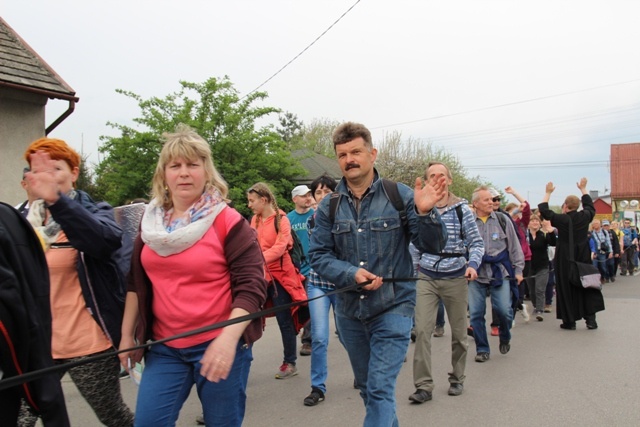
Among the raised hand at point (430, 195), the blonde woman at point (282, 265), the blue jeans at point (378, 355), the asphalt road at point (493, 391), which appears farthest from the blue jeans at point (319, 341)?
the raised hand at point (430, 195)

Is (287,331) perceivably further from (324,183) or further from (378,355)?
(378,355)

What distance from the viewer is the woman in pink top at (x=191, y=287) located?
9.12 feet

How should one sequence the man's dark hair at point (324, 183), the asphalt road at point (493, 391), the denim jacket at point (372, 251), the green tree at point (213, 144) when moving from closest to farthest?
the denim jacket at point (372, 251) < the asphalt road at point (493, 391) < the man's dark hair at point (324, 183) < the green tree at point (213, 144)

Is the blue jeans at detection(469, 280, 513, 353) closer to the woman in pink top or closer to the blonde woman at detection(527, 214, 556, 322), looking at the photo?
the blonde woman at detection(527, 214, 556, 322)

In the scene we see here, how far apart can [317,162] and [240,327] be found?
109ft

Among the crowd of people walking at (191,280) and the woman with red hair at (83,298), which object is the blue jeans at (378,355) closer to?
the crowd of people walking at (191,280)

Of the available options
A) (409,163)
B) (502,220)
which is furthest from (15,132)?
(409,163)

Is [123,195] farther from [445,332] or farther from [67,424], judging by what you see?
[67,424]

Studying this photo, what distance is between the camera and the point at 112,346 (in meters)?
3.38

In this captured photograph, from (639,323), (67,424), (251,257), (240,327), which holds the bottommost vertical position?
(639,323)

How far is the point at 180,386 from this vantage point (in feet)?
9.24

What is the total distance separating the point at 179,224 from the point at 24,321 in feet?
2.96

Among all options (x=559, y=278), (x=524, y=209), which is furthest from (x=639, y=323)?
(x=524, y=209)

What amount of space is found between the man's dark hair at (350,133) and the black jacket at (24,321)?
1.83 metres
